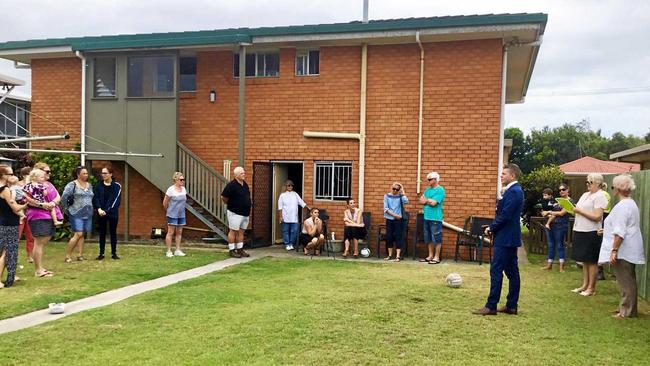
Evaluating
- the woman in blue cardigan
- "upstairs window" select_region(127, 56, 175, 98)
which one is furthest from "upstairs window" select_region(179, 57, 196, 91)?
the woman in blue cardigan

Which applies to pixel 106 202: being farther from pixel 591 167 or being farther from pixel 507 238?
pixel 591 167

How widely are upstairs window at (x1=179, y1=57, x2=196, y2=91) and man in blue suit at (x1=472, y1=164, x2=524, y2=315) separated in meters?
9.43

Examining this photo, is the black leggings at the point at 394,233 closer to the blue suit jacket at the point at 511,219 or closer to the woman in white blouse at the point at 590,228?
the woman in white blouse at the point at 590,228

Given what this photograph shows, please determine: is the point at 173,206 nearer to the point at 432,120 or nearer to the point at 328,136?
the point at 328,136

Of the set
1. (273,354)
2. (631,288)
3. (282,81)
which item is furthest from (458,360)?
(282,81)

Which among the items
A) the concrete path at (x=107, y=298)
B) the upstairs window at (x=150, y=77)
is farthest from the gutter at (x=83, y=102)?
the concrete path at (x=107, y=298)

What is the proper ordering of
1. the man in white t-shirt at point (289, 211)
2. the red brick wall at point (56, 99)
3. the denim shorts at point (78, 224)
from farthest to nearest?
1. the red brick wall at point (56, 99)
2. the man in white t-shirt at point (289, 211)
3. the denim shorts at point (78, 224)

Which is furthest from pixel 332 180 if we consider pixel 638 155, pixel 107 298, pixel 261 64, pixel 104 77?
pixel 638 155

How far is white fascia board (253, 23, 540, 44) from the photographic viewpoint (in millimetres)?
11211

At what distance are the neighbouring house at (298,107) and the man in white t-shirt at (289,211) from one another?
2.29 feet

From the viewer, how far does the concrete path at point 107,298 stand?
623 centimetres

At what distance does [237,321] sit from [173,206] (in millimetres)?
5651

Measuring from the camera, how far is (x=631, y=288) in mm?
6766

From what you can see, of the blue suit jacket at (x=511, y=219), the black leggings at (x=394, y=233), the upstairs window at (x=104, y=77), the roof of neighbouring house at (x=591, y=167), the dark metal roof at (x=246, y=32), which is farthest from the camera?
the roof of neighbouring house at (x=591, y=167)
